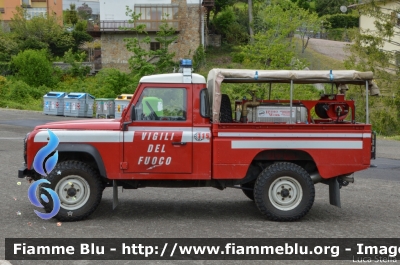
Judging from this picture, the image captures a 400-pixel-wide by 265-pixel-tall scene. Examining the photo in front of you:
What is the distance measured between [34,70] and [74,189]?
42.7 metres

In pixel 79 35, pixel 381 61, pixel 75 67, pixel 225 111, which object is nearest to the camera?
pixel 225 111

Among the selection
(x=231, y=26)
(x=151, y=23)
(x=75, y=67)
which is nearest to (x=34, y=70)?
(x=75, y=67)

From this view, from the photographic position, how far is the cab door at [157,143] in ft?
30.4

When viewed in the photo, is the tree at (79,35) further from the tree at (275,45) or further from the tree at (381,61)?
the tree at (381,61)

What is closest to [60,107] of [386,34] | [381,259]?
[386,34]

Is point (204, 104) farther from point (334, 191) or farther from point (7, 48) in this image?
point (7, 48)

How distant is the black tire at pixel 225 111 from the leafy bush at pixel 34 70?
41950 mm

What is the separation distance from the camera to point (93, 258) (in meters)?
7.44

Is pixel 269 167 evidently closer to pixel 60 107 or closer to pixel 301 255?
pixel 301 255

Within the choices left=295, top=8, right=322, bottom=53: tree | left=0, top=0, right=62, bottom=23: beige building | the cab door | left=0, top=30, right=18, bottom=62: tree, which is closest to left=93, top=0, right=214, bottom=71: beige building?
left=0, top=30, right=18, bottom=62: tree

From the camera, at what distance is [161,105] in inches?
371

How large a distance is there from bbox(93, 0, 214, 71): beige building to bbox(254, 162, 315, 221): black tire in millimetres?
44303

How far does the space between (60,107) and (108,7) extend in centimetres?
A: 2235

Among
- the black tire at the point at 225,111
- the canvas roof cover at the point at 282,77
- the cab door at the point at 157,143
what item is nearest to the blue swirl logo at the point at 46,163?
the cab door at the point at 157,143
